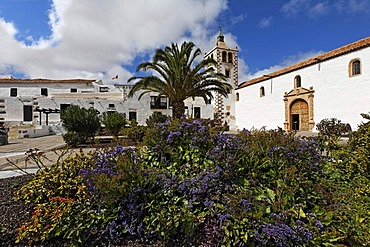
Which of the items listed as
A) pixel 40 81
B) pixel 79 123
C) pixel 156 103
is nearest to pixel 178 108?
pixel 79 123

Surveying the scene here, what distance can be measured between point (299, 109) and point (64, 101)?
79.3 ft

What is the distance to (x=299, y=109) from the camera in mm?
22016

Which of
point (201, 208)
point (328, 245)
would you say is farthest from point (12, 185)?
point (328, 245)

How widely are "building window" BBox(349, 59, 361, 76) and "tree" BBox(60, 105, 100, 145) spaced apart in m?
18.4

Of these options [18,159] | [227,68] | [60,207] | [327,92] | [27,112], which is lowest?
[18,159]

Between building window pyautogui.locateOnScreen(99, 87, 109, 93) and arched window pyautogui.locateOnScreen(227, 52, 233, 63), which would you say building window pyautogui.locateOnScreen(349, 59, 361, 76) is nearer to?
arched window pyautogui.locateOnScreen(227, 52, 233, 63)

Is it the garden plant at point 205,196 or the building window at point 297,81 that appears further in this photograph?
the building window at point 297,81

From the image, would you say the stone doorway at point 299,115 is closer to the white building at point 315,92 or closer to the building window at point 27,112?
the white building at point 315,92

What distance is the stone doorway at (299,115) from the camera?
21.4 m

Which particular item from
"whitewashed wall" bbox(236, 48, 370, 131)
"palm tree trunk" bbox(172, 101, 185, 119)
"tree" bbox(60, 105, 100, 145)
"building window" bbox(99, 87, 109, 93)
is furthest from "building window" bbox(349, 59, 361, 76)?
"building window" bbox(99, 87, 109, 93)

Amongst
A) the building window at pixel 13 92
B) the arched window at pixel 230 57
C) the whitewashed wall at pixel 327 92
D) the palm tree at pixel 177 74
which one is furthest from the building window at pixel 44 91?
the whitewashed wall at pixel 327 92

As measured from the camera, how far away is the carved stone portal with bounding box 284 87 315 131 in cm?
2077

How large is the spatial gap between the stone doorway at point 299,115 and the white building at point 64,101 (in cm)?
985

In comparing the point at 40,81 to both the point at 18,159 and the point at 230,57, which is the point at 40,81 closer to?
the point at 230,57
